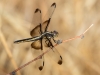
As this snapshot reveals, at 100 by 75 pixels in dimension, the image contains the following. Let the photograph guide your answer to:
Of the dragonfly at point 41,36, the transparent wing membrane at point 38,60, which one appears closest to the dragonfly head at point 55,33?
the dragonfly at point 41,36

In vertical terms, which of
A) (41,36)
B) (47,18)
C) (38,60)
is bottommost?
(38,60)

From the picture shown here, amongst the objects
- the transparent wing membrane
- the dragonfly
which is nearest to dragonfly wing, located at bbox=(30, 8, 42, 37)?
the dragonfly

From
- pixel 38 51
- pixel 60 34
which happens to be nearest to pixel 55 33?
pixel 60 34

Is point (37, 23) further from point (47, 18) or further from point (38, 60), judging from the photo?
point (38, 60)

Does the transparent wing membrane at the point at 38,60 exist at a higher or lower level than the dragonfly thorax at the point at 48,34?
lower

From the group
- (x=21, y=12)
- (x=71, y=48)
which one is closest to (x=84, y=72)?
(x=71, y=48)

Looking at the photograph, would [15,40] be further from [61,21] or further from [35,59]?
[61,21]

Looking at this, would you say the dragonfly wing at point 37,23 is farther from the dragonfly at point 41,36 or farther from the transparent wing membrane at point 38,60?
the transparent wing membrane at point 38,60
